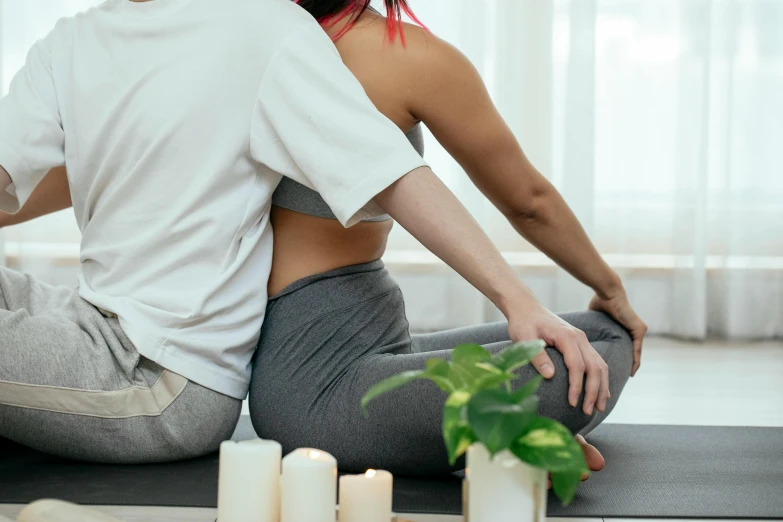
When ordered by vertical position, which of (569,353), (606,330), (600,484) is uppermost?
(569,353)

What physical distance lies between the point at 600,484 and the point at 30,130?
1.02 meters

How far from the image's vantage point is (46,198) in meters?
1.70

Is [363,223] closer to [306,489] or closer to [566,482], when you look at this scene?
[306,489]

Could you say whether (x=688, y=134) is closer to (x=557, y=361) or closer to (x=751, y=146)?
(x=751, y=146)

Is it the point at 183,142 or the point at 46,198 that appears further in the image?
the point at 46,198

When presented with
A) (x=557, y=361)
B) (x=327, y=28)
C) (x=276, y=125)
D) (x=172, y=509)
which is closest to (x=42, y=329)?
(x=172, y=509)

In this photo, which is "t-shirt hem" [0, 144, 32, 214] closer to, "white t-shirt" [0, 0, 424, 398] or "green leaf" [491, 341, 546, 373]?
"white t-shirt" [0, 0, 424, 398]

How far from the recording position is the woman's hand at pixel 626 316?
5.36ft

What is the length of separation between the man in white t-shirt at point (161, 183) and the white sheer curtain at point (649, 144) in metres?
1.96

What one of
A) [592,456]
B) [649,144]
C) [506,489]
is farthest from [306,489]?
[649,144]

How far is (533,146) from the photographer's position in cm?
325

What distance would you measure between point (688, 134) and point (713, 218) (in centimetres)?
32

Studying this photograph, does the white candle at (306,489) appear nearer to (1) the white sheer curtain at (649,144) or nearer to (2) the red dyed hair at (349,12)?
(2) the red dyed hair at (349,12)

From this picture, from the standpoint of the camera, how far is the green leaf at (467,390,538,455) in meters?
0.71
